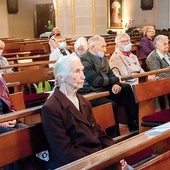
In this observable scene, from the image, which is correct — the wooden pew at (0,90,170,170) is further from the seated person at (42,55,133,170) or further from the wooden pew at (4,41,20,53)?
the wooden pew at (4,41,20,53)

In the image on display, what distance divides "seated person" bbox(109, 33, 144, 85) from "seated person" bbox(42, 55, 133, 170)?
2.32 metres

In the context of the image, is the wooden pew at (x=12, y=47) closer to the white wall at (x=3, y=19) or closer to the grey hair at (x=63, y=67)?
the white wall at (x=3, y=19)

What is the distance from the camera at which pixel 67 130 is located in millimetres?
2484

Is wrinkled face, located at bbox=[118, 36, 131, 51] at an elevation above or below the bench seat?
above

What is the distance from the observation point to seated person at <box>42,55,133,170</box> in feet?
7.84

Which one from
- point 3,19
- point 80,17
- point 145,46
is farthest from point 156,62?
point 3,19

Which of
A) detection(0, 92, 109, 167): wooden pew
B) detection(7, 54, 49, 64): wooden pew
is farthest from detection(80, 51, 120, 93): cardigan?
detection(7, 54, 49, 64): wooden pew

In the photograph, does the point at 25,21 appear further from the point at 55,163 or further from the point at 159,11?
the point at 55,163

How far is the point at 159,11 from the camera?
53.5 feet

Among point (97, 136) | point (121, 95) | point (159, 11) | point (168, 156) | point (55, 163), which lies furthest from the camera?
point (159, 11)

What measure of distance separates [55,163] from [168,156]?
76 cm

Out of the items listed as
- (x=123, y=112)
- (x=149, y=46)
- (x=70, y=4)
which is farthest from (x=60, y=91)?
(x=70, y=4)

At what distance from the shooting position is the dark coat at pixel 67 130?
7.82 ft

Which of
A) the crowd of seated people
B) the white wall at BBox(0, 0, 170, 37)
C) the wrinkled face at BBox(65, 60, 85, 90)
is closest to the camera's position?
the crowd of seated people
